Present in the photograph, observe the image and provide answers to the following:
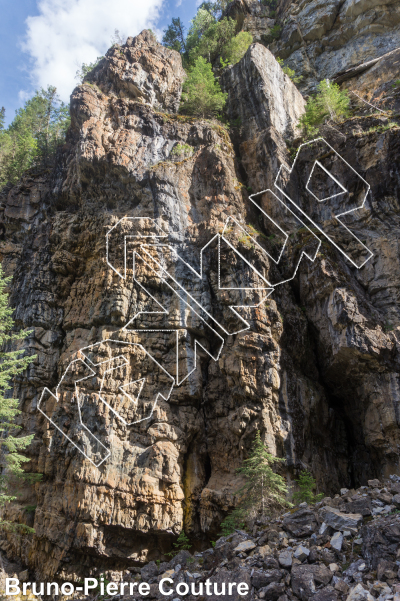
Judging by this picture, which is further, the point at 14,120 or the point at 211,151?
the point at 14,120

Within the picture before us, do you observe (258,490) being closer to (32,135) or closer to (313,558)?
(313,558)

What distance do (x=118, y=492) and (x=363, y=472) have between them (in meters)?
10.00

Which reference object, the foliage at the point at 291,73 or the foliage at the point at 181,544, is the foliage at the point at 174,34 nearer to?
the foliage at the point at 291,73

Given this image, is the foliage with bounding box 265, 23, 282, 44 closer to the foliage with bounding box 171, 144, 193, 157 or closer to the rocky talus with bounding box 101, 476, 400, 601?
the foliage with bounding box 171, 144, 193, 157

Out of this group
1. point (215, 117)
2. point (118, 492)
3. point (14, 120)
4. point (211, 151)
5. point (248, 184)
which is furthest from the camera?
point (14, 120)

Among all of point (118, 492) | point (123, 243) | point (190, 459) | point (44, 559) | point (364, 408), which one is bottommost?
point (44, 559)

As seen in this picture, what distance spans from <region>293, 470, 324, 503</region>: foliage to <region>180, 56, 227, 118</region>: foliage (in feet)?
67.4

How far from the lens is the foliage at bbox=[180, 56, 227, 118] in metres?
24.3

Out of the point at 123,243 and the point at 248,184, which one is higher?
the point at 248,184

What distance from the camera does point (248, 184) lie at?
2195cm

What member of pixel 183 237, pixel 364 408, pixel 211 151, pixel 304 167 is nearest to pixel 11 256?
pixel 183 237

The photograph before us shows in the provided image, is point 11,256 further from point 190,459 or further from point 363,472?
point 363,472
